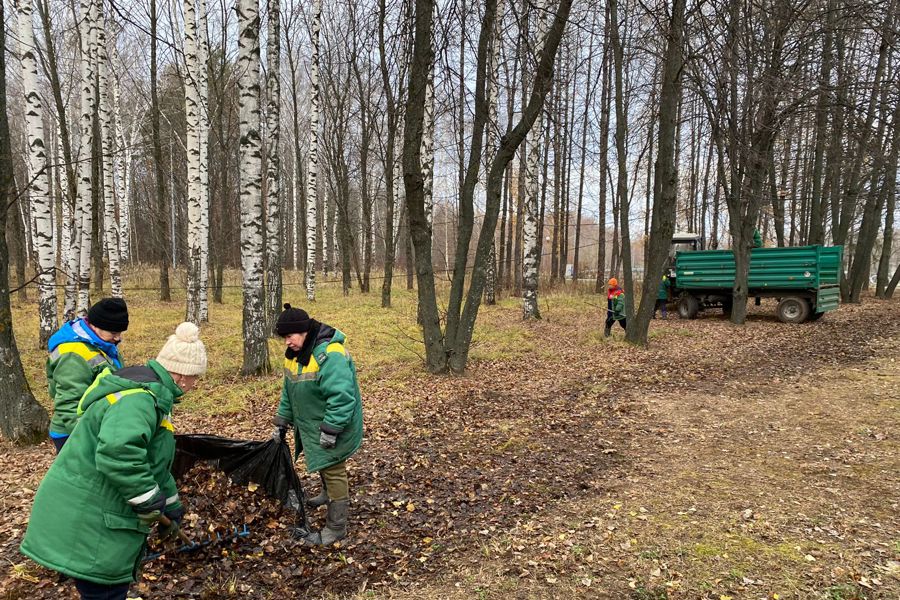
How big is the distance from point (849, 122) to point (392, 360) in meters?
9.47

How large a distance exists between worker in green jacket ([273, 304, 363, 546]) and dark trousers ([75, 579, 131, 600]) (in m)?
1.28

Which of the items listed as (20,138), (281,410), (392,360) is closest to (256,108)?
(392,360)

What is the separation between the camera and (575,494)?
423 cm

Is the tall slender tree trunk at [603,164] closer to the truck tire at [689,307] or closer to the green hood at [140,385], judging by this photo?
the truck tire at [689,307]

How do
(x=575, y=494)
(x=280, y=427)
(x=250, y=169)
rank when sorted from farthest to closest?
1. (x=250, y=169)
2. (x=575, y=494)
3. (x=280, y=427)

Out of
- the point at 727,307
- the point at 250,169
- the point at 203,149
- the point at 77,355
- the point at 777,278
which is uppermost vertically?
the point at 203,149

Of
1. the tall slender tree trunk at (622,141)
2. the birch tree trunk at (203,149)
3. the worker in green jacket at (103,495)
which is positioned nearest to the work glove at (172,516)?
the worker in green jacket at (103,495)

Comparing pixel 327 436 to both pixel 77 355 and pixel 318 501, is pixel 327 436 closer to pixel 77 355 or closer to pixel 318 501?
pixel 318 501

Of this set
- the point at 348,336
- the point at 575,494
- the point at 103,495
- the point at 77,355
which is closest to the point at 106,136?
the point at 348,336

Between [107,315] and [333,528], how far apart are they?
216cm

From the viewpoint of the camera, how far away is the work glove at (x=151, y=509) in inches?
87.5

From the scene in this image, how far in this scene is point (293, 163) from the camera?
30.5 meters

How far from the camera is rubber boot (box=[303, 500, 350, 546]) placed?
11.4 ft

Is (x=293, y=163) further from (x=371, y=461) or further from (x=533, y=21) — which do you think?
(x=371, y=461)
